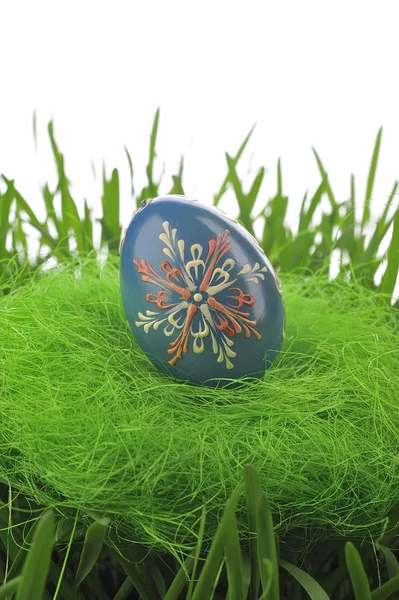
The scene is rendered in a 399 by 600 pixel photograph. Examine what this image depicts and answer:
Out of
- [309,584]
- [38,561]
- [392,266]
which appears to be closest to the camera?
[38,561]

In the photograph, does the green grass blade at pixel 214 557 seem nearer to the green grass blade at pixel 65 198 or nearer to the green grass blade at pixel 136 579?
the green grass blade at pixel 136 579

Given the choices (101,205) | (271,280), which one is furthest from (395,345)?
(101,205)

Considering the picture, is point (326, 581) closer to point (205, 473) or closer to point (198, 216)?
point (205, 473)

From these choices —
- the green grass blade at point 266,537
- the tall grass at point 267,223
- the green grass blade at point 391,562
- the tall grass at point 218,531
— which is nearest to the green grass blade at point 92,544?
the tall grass at point 218,531

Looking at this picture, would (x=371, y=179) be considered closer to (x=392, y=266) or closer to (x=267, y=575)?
(x=392, y=266)

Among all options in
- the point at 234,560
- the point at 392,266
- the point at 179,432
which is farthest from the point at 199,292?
the point at 392,266

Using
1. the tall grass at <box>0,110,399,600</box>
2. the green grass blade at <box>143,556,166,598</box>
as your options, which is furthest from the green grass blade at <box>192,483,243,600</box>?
the green grass blade at <box>143,556,166,598</box>
